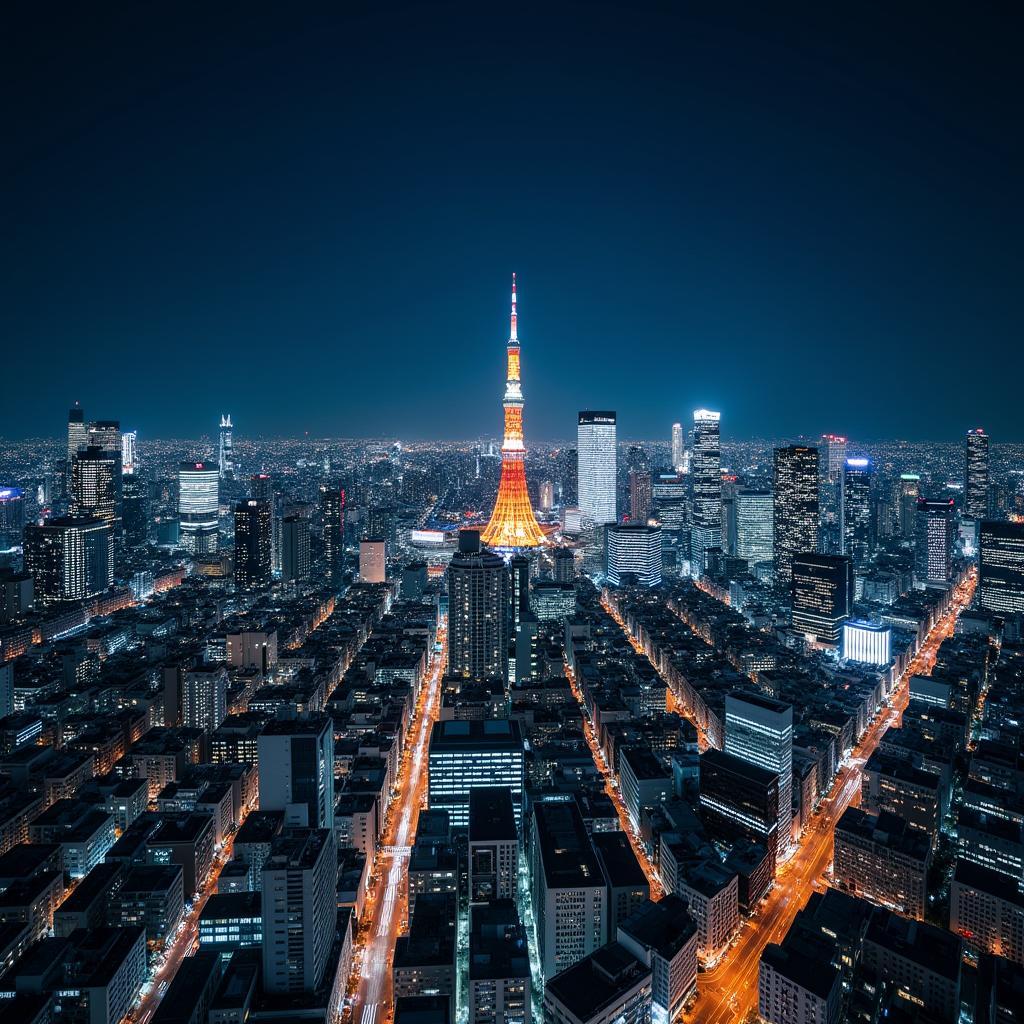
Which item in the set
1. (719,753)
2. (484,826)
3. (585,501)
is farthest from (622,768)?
(585,501)

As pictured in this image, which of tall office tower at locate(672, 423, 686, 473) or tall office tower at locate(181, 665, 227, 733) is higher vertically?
tall office tower at locate(672, 423, 686, 473)

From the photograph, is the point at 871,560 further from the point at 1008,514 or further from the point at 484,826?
the point at 484,826

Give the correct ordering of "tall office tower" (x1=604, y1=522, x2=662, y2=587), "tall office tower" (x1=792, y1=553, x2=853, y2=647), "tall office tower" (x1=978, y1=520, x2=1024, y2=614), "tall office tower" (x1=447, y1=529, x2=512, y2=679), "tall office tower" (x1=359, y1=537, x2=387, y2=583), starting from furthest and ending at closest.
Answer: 1. "tall office tower" (x1=604, y1=522, x2=662, y2=587)
2. "tall office tower" (x1=359, y1=537, x2=387, y2=583)
3. "tall office tower" (x1=978, y1=520, x2=1024, y2=614)
4. "tall office tower" (x1=792, y1=553, x2=853, y2=647)
5. "tall office tower" (x1=447, y1=529, x2=512, y2=679)

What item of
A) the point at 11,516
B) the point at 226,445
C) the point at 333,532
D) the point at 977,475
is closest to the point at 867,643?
the point at 977,475

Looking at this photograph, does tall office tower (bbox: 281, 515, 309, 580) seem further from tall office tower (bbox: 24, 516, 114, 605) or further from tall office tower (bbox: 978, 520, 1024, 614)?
tall office tower (bbox: 978, 520, 1024, 614)

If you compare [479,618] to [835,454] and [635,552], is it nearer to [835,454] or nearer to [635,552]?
[635,552]

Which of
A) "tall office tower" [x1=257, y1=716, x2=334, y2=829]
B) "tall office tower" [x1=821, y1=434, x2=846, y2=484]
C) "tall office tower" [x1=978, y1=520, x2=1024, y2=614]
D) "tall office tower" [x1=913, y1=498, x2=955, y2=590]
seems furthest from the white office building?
"tall office tower" [x1=821, y1=434, x2=846, y2=484]
